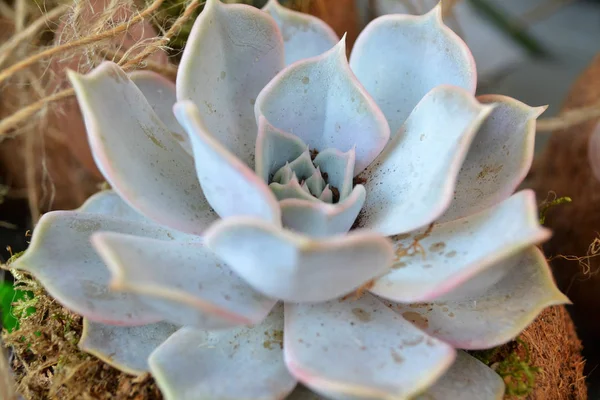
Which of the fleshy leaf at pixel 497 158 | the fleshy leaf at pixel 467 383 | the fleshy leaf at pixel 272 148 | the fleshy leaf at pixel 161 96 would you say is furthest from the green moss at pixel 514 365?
the fleshy leaf at pixel 161 96

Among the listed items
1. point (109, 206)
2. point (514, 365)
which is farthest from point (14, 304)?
point (514, 365)

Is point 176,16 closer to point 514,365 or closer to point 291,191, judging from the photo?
point 291,191

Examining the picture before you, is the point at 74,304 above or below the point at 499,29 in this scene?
above

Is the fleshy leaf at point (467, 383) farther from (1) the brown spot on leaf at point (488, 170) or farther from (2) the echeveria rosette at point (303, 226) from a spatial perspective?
(1) the brown spot on leaf at point (488, 170)

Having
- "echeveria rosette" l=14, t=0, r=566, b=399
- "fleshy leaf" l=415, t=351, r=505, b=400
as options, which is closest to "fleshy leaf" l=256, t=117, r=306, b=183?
"echeveria rosette" l=14, t=0, r=566, b=399

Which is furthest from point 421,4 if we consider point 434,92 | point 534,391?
point 534,391

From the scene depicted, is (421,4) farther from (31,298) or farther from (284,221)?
(31,298)
